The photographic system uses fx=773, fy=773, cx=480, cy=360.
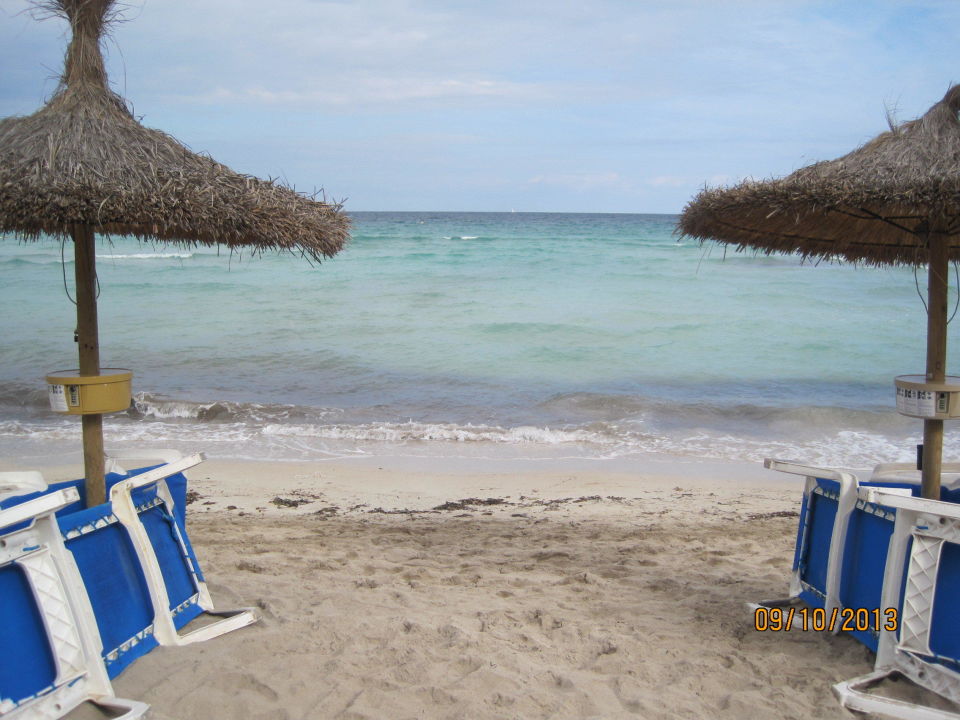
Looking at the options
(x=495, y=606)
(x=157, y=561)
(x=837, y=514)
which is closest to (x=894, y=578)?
(x=837, y=514)

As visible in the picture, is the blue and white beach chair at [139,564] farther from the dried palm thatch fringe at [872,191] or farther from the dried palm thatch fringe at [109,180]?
the dried palm thatch fringe at [872,191]

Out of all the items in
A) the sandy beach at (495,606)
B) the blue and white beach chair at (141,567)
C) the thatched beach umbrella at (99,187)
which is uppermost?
the thatched beach umbrella at (99,187)

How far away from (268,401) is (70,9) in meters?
7.04

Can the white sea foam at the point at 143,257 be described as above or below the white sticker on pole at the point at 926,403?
above

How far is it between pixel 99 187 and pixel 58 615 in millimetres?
1532

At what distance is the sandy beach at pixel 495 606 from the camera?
9.23ft

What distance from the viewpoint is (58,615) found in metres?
2.43

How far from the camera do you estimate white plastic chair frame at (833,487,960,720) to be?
8.46 feet

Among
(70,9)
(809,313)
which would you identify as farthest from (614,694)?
(809,313)

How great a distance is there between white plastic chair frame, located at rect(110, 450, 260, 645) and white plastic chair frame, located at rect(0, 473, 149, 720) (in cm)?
39

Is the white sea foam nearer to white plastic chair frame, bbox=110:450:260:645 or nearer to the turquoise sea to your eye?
the turquoise sea

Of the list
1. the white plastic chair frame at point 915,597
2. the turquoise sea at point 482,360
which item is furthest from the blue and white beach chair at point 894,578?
the turquoise sea at point 482,360

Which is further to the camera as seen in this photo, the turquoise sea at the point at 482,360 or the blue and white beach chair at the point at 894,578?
the turquoise sea at the point at 482,360

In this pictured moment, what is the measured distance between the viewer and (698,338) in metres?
14.8
